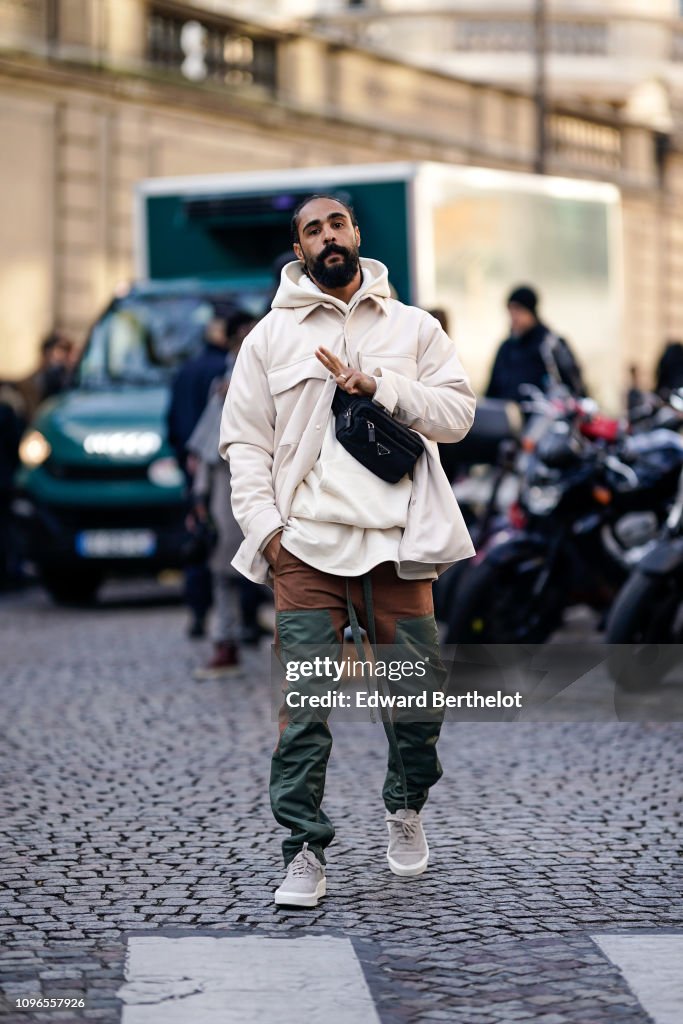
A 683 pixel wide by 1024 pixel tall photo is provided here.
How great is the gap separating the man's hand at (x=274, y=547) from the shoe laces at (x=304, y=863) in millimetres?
721

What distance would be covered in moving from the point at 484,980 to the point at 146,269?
11.5 meters

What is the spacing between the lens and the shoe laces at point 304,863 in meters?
5.13

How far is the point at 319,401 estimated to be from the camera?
208 inches

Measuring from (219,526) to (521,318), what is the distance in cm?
275

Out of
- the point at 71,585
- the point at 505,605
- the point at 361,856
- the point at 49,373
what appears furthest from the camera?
the point at 49,373

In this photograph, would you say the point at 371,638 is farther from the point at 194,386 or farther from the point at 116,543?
the point at 116,543

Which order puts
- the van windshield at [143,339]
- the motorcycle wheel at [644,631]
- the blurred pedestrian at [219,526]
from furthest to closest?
1. the van windshield at [143,339]
2. the blurred pedestrian at [219,526]
3. the motorcycle wheel at [644,631]

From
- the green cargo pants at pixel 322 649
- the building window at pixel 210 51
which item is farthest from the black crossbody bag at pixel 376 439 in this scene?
the building window at pixel 210 51

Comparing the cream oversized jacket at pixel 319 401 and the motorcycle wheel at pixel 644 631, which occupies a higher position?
the cream oversized jacket at pixel 319 401

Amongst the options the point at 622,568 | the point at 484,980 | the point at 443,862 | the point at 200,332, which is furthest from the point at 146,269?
the point at 484,980

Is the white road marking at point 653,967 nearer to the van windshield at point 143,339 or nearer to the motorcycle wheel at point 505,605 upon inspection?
the motorcycle wheel at point 505,605

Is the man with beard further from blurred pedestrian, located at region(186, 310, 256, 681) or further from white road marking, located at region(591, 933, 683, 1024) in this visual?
blurred pedestrian, located at region(186, 310, 256, 681)

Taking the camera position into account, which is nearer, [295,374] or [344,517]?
[344,517]

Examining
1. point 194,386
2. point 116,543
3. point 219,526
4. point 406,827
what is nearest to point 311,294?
point 406,827
